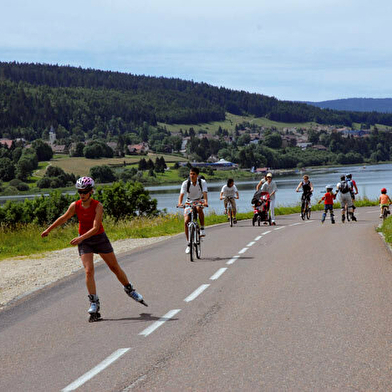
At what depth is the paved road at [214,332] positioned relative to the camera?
4941mm

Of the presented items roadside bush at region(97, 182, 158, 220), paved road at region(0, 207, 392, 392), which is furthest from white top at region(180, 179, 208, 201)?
roadside bush at region(97, 182, 158, 220)

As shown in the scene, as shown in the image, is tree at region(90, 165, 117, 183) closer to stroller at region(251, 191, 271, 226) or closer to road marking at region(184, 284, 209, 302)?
stroller at region(251, 191, 271, 226)

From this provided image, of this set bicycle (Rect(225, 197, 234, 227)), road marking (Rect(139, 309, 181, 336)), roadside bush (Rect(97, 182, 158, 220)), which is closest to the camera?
road marking (Rect(139, 309, 181, 336))

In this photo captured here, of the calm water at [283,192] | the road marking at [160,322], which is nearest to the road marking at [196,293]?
the road marking at [160,322]

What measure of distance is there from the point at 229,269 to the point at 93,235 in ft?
13.8

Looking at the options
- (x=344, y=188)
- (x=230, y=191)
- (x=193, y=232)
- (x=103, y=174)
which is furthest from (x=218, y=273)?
(x=103, y=174)

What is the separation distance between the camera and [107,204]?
3738 centimetres

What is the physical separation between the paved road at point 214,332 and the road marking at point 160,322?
12mm

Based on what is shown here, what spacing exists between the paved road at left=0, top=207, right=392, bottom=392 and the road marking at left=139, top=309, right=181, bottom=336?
0.01m

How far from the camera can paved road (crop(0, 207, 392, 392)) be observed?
4941 millimetres

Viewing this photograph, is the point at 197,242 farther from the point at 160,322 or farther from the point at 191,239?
the point at 160,322

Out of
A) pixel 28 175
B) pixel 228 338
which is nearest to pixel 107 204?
pixel 228 338

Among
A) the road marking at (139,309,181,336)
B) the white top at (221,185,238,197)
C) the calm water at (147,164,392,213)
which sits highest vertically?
the white top at (221,185,238,197)

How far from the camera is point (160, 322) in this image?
7.12 meters
